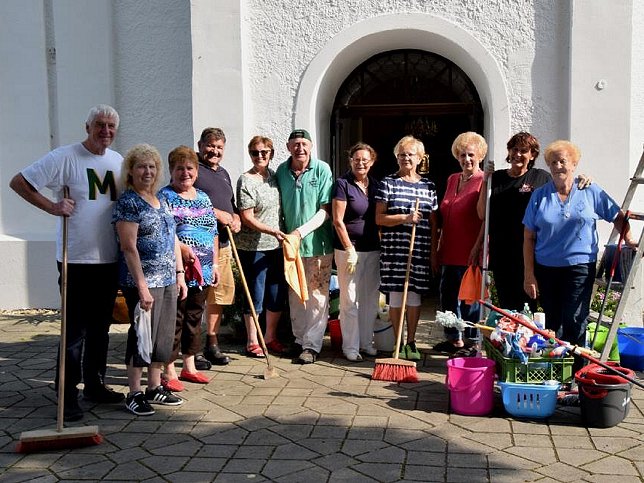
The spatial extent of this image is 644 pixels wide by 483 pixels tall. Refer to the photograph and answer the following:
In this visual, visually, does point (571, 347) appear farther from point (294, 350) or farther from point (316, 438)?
point (294, 350)

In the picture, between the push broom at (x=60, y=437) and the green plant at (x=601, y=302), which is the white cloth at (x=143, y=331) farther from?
the green plant at (x=601, y=302)

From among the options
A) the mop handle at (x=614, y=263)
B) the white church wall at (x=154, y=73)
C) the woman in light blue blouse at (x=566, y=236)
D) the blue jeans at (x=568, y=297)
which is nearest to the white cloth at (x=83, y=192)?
the woman in light blue blouse at (x=566, y=236)

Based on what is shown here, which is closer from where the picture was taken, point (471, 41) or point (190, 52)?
point (471, 41)

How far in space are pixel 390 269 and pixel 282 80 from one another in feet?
8.21

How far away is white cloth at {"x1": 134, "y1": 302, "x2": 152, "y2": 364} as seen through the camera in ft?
15.1

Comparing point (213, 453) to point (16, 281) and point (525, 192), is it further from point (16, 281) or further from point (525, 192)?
point (16, 281)

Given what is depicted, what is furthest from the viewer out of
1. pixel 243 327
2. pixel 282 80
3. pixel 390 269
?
pixel 282 80

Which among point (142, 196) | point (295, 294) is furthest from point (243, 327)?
point (142, 196)

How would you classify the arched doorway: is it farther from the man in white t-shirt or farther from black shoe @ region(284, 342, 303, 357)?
the man in white t-shirt

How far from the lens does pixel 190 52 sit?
774cm

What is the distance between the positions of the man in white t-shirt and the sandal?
5.75 ft

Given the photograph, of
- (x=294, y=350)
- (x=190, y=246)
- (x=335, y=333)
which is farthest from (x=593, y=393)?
(x=190, y=246)

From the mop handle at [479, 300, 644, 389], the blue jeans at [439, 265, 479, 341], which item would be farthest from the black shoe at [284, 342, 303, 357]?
the mop handle at [479, 300, 644, 389]

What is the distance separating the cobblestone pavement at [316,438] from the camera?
382 cm
